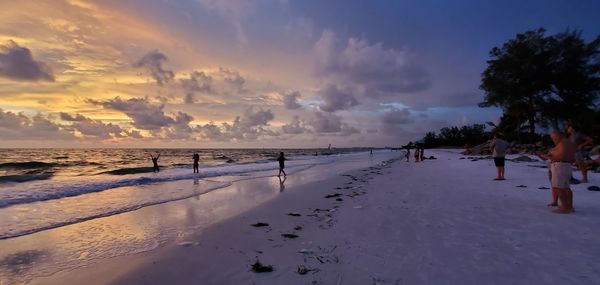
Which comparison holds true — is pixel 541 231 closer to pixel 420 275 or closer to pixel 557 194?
pixel 557 194

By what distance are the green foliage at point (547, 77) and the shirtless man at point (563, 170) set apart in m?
34.9

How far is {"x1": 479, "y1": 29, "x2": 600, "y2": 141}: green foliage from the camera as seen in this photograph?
37.4 meters

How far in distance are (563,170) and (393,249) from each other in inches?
194

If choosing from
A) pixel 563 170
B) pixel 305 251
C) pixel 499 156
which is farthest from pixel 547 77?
pixel 305 251

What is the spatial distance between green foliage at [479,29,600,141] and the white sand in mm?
33746

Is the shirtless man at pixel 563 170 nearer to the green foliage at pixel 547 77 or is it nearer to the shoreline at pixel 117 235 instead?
the shoreline at pixel 117 235

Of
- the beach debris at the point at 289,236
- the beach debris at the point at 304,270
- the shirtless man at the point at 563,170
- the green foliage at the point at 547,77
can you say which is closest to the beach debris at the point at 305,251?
the beach debris at the point at 304,270

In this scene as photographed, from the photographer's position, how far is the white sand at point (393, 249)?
485 cm

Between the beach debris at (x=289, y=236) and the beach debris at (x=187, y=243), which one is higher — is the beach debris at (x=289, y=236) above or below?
above

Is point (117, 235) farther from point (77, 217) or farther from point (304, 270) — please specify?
point (304, 270)

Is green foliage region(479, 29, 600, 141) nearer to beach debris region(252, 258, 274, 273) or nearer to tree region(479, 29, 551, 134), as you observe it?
tree region(479, 29, 551, 134)

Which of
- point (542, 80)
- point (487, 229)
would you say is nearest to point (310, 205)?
point (487, 229)

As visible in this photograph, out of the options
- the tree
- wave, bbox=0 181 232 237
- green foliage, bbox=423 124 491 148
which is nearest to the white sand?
wave, bbox=0 181 232 237

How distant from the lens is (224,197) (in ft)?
49.7
